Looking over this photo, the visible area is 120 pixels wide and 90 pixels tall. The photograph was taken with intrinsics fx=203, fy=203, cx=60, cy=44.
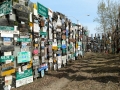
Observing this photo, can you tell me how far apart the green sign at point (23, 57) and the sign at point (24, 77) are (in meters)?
0.53

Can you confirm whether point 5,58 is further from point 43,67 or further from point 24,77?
point 43,67

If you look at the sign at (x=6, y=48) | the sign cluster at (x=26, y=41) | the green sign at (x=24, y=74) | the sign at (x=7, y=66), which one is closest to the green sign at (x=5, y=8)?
the sign cluster at (x=26, y=41)

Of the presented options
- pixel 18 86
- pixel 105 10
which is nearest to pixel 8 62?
pixel 18 86

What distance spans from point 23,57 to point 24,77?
932mm

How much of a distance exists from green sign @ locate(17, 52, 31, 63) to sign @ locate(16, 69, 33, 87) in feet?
1.75

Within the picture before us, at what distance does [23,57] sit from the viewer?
9.22m

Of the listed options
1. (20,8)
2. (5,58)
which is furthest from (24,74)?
(20,8)

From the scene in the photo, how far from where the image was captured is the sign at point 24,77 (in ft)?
29.2

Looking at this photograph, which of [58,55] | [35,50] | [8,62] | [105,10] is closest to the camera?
[8,62]

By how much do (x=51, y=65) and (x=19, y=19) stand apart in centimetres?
493

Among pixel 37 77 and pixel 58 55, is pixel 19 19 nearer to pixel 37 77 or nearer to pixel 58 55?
pixel 37 77

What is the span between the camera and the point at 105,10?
1513 inches

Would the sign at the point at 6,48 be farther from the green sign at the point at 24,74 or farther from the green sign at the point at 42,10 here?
the green sign at the point at 42,10

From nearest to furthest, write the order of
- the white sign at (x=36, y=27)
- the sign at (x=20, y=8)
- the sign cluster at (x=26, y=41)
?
the sign cluster at (x=26, y=41)
the sign at (x=20, y=8)
the white sign at (x=36, y=27)
